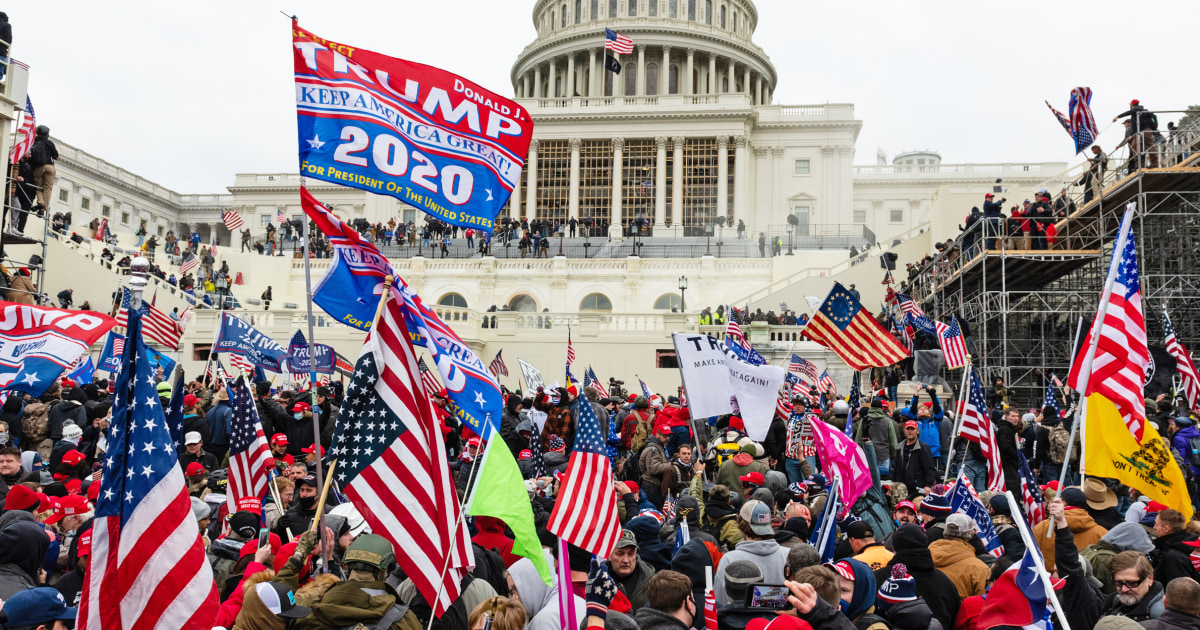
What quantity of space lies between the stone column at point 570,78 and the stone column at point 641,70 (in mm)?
4765

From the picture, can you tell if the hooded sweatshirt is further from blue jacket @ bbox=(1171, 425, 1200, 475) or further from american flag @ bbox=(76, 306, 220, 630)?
blue jacket @ bbox=(1171, 425, 1200, 475)

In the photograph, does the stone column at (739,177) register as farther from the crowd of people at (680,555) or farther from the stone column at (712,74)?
the crowd of people at (680,555)

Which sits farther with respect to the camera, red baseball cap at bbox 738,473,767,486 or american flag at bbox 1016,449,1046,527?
red baseball cap at bbox 738,473,767,486

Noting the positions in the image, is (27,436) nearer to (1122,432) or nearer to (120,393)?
(120,393)

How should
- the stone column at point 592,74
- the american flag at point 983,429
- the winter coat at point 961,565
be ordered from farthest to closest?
1. the stone column at point 592,74
2. the american flag at point 983,429
3. the winter coat at point 961,565

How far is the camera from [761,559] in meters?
5.84

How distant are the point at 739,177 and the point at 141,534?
5658cm

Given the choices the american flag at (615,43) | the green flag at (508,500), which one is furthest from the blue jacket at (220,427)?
the american flag at (615,43)

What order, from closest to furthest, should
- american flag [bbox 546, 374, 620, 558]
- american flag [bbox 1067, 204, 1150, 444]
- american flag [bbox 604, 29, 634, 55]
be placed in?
american flag [bbox 546, 374, 620, 558]
american flag [bbox 1067, 204, 1150, 444]
american flag [bbox 604, 29, 634, 55]

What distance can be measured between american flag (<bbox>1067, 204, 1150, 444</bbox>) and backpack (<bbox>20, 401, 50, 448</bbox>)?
36.6 ft

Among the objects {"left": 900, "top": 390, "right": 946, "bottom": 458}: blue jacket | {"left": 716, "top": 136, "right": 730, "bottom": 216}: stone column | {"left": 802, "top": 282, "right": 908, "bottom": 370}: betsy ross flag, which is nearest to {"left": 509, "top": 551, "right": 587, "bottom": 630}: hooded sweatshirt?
{"left": 900, "top": 390, "right": 946, "bottom": 458}: blue jacket

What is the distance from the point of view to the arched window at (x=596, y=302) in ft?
135

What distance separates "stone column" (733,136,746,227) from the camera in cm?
5910

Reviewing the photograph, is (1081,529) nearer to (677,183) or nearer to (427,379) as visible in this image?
(427,379)
